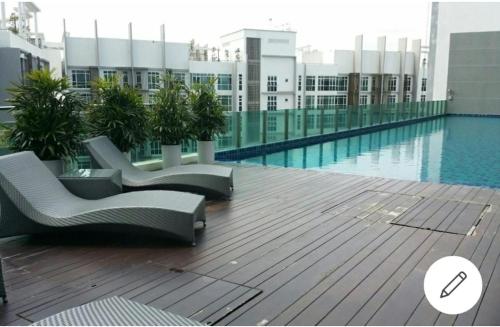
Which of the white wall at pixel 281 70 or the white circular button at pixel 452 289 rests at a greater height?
the white wall at pixel 281 70

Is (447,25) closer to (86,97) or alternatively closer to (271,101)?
(271,101)

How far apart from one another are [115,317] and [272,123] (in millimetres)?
9751

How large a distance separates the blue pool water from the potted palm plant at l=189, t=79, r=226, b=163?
2228 mm

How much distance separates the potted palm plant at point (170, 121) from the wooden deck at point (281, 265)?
7.59ft

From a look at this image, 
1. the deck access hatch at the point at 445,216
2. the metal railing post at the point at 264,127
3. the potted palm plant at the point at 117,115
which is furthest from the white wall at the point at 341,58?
the deck access hatch at the point at 445,216

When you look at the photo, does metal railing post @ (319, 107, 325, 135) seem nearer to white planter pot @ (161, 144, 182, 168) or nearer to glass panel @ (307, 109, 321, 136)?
glass panel @ (307, 109, 321, 136)

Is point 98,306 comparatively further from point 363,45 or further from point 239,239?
point 363,45

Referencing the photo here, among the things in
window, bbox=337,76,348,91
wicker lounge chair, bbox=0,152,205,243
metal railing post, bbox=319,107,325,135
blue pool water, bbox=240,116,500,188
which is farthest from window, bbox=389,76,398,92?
wicker lounge chair, bbox=0,152,205,243

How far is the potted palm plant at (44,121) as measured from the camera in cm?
510

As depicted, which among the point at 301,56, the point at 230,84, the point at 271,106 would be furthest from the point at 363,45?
the point at 230,84

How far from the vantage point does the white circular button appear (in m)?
2.30

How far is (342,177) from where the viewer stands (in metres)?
6.95

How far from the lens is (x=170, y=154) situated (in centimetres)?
721

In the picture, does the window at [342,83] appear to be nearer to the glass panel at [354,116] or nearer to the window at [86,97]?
the glass panel at [354,116]
